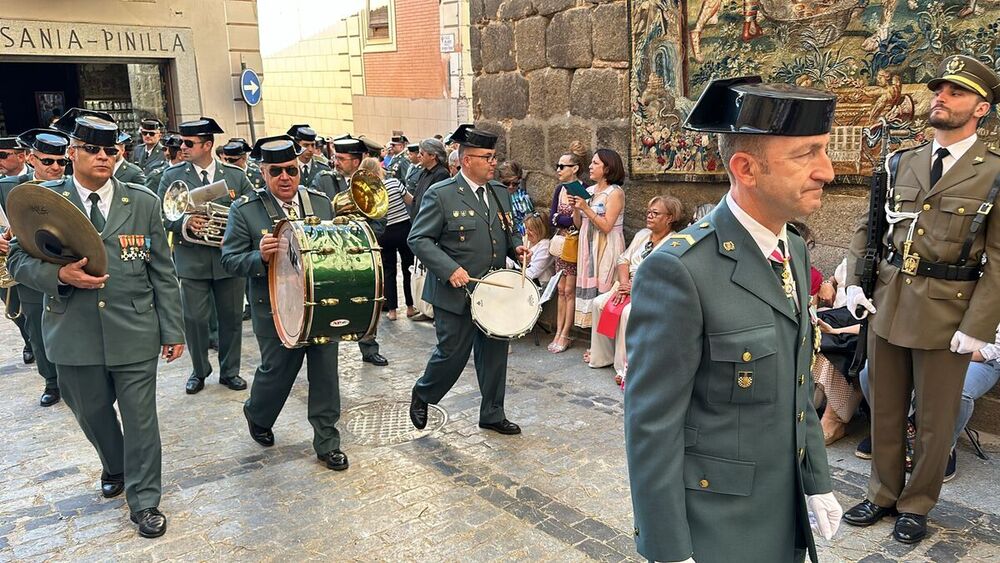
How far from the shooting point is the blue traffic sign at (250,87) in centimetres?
1520

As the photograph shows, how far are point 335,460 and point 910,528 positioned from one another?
3158 mm

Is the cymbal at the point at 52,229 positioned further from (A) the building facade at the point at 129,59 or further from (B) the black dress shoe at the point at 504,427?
(A) the building facade at the point at 129,59

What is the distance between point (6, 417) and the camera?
20.4 feet

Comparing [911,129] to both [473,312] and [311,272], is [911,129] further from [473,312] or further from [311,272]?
[311,272]

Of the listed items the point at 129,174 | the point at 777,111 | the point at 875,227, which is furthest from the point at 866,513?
the point at 129,174

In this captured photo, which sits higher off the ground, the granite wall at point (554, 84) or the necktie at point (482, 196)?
the granite wall at point (554, 84)

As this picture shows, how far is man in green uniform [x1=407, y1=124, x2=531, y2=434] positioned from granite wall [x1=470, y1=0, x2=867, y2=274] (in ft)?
6.35

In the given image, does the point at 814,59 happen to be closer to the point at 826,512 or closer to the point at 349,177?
the point at 826,512

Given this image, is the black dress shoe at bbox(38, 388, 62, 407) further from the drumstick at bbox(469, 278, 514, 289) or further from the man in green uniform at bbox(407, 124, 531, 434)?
the drumstick at bbox(469, 278, 514, 289)

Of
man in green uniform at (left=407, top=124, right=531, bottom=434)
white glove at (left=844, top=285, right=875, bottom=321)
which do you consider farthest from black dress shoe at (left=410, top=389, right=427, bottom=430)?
white glove at (left=844, top=285, right=875, bottom=321)

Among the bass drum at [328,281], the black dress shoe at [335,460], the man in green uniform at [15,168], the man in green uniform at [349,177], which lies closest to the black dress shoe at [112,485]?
the black dress shoe at [335,460]

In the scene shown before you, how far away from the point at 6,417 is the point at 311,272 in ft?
11.5

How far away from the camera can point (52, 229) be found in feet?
13.2

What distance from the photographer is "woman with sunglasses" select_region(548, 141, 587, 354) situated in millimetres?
7266
